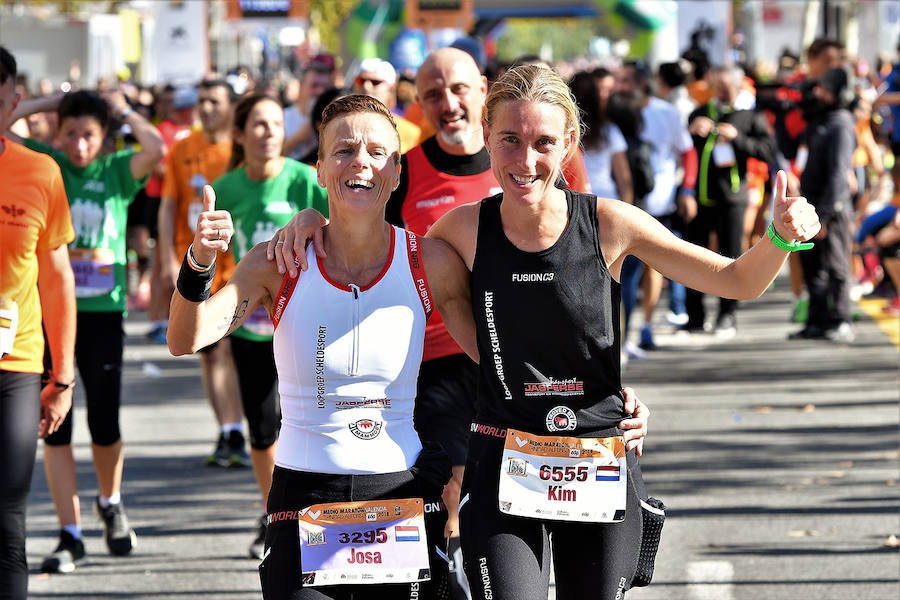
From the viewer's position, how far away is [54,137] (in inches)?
577

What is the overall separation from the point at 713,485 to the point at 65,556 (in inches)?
129

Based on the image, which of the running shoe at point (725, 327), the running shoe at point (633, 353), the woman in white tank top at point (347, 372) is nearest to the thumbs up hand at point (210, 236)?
the woman in white tank top at point (347, 372)

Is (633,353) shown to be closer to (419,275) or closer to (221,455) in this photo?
(221,455)

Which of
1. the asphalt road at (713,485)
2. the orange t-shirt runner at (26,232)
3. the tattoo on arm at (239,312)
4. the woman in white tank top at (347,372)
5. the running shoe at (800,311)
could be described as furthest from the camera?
the running shoe at (800,311)

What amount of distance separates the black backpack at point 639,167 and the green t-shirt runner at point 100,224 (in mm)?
5183

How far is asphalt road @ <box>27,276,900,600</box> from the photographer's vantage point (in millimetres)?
6008

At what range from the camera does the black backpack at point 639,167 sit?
11336 mm

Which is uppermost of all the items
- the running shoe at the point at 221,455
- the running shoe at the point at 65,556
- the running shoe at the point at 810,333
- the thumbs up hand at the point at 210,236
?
the thumbs up hand at the point at 210,236

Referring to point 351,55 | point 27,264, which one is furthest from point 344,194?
point 351,55

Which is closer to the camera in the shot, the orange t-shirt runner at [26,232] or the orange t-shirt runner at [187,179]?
the orange t-shirt runner at [26,232]

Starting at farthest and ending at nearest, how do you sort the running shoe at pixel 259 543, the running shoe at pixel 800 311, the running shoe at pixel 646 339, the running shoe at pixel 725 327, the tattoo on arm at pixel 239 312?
the running shoe at pixel 800 311 → the running shoe at pixel 725 327 → the running shoe at pixel 646 339 → the running shoe at pixel 259 543 → the tattoo on arm at pixel 239 312

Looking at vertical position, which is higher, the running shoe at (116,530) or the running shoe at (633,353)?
the running shoe at (116,530)

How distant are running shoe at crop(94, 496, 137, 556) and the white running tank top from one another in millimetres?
3119

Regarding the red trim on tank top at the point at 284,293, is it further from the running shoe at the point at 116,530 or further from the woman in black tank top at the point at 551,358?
the running shoe at the point at 116,530
